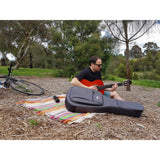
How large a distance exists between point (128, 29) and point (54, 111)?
331cm

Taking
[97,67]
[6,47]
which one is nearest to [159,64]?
[97,67]

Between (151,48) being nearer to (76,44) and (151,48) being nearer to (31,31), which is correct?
(76,44)

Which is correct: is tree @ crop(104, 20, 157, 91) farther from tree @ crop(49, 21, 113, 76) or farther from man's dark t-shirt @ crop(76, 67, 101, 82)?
man's dark t-shirt @ crop(76, 67, 101, 82)

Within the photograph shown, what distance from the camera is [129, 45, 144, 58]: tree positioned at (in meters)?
4.63

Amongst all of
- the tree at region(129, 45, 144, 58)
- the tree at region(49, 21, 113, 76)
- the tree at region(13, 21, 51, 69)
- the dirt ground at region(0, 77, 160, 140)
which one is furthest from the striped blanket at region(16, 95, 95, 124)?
the tree at region(13, 21, 51, 69)

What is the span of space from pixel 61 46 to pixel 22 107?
16.4ft

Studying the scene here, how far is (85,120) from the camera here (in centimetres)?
198

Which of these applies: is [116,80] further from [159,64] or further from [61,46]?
[61,46]

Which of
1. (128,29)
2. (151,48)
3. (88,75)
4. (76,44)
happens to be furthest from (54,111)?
(76,44)

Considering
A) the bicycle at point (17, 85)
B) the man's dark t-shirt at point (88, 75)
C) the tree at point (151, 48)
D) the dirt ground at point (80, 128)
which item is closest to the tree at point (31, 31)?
the bicycle at point (17, 85)

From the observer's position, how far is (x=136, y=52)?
479 centimetres

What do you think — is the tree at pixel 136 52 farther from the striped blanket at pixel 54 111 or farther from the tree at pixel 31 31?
the tree at pixel 31 31

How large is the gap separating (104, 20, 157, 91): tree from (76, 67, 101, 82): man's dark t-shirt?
2.19m

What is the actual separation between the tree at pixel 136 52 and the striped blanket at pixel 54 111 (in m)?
2.97
